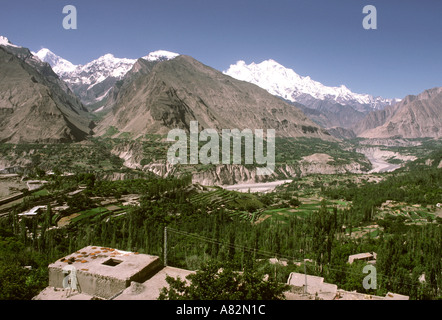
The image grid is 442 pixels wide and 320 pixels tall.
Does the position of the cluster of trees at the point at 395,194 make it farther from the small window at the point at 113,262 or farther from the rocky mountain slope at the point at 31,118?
the rocky mountain slope at the point at 31,118

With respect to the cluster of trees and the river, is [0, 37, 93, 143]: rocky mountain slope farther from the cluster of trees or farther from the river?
the cluster of trees

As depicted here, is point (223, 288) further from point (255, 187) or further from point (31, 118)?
point (31, 118)

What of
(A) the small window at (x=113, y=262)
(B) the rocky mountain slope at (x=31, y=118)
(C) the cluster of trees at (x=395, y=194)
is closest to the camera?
(A) the small window at (x=113, y=262)

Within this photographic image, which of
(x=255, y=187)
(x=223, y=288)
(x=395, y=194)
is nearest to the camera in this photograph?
(x=223, y=288)

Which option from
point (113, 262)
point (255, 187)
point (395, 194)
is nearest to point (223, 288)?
point (113, 262)

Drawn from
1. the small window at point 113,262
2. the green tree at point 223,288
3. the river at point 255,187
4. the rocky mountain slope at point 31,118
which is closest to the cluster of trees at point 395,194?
the river at point 255,187

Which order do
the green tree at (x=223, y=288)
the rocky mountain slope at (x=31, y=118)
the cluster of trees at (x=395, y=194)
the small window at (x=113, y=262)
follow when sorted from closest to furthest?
the green tree at (x=223, y=288), the small window at (x=113, y=262), the cluster of trees at (x=395, y=194), the rocky mountain slope at (x=31, y=118)

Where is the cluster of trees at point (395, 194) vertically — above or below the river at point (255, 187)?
above

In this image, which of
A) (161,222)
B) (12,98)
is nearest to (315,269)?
(161,222)

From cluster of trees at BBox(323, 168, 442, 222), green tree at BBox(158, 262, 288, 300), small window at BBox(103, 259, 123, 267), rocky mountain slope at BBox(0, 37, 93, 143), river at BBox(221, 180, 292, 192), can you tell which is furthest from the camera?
rocky mountain slope at BBox(0, 37, 93, 143)

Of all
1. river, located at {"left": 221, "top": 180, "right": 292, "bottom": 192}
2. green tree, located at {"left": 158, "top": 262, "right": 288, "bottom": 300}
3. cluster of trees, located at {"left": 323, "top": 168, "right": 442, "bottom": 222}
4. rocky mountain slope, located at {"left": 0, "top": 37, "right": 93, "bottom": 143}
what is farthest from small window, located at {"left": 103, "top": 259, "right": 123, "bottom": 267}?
rocky mountain slope, located at {"left": 0, "top": 37, "right": 93, "bottom": 143}
